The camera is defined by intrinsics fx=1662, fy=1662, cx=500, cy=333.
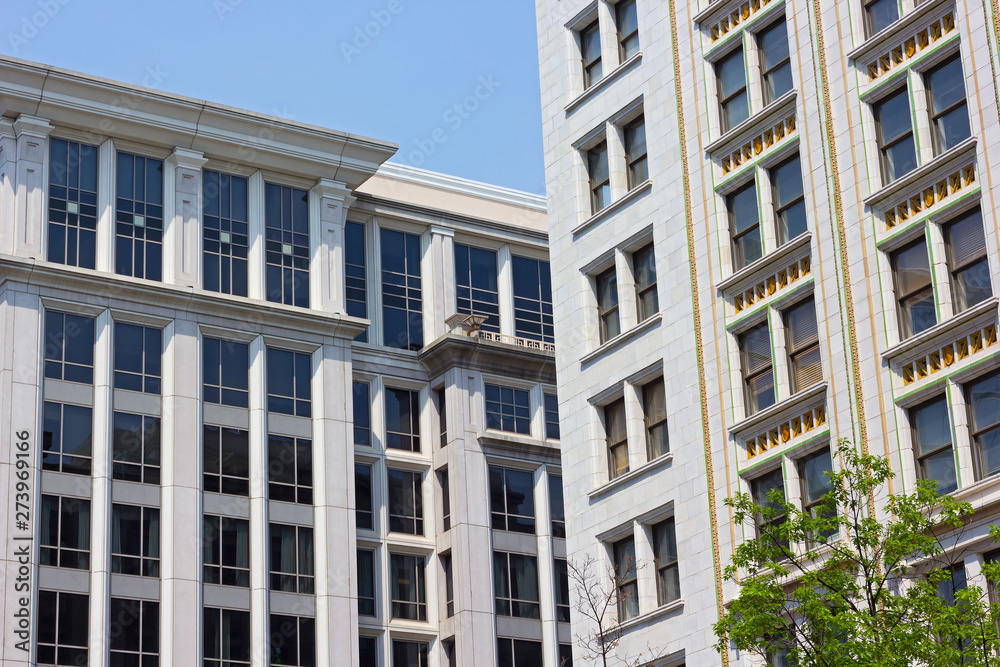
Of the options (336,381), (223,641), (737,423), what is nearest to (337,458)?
(336,381)

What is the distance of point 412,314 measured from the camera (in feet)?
243

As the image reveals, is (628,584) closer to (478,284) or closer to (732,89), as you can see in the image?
(732,89)

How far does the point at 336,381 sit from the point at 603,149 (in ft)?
81.8

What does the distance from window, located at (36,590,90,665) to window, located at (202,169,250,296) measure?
14.2 metres

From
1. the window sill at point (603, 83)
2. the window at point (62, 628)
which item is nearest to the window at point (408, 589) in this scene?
the window at point (62, 628)

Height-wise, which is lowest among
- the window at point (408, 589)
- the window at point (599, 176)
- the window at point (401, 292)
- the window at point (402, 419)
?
the window at point (408, 589)

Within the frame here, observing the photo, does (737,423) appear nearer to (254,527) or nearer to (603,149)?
(603,149)

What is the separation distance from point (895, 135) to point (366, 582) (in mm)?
37370

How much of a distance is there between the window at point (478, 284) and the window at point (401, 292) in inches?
81.0

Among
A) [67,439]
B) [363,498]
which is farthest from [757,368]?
[363,498]

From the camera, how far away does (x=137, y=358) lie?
64.5 meters

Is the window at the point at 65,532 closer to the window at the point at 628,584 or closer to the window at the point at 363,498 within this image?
the window at the point at 363,498

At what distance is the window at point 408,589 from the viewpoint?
69062 millimetres

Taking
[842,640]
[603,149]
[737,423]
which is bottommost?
[842,640]
